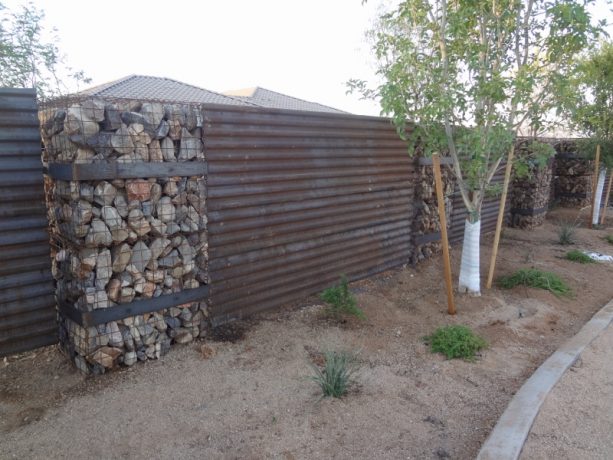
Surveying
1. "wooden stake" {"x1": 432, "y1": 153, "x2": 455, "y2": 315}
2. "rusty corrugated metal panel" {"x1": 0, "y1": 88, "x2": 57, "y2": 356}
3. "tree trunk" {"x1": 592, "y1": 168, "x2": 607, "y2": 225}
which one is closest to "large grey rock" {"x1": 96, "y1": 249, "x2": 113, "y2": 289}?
"rusty corrugated metal panel" {"x1": 0, "y1": 88, "x2": 57, "y2": 356}

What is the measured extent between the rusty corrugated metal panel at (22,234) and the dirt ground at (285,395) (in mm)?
267

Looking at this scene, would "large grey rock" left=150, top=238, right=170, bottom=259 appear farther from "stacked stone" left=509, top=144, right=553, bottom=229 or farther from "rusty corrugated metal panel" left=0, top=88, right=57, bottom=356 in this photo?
"stacked stone" left=509, top=144, right=553, bottom=229

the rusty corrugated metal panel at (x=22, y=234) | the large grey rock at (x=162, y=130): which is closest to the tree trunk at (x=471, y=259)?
the large grey rock at (x=162, y=130)

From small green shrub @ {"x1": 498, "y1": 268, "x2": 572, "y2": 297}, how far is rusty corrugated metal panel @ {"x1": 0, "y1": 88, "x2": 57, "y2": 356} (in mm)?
5584

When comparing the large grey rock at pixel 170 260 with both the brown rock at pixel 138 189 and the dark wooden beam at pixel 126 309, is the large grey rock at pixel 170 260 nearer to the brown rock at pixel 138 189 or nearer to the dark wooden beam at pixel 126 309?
the dark wooden beam at pixel 126 309

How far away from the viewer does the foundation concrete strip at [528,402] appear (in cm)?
290

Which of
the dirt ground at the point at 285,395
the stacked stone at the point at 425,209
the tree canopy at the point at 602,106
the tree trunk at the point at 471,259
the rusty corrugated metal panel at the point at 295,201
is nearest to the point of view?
the dirt ground at the point at 285,395

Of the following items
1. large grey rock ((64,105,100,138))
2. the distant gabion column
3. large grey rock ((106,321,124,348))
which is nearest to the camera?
large grey rock ((64,105,100,138))

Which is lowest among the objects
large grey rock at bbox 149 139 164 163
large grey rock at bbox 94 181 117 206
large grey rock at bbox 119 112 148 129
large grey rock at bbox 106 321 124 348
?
large grey rock at bbox 106 321 124 348

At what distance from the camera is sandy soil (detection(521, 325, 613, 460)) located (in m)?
2.97

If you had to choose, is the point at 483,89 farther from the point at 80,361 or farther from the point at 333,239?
the point at 80,361

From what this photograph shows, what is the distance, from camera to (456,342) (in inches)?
175

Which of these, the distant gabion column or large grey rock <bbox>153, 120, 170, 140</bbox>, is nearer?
the distant gabion column

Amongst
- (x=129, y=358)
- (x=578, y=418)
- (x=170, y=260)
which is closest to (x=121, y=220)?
(x=170, y=260)
